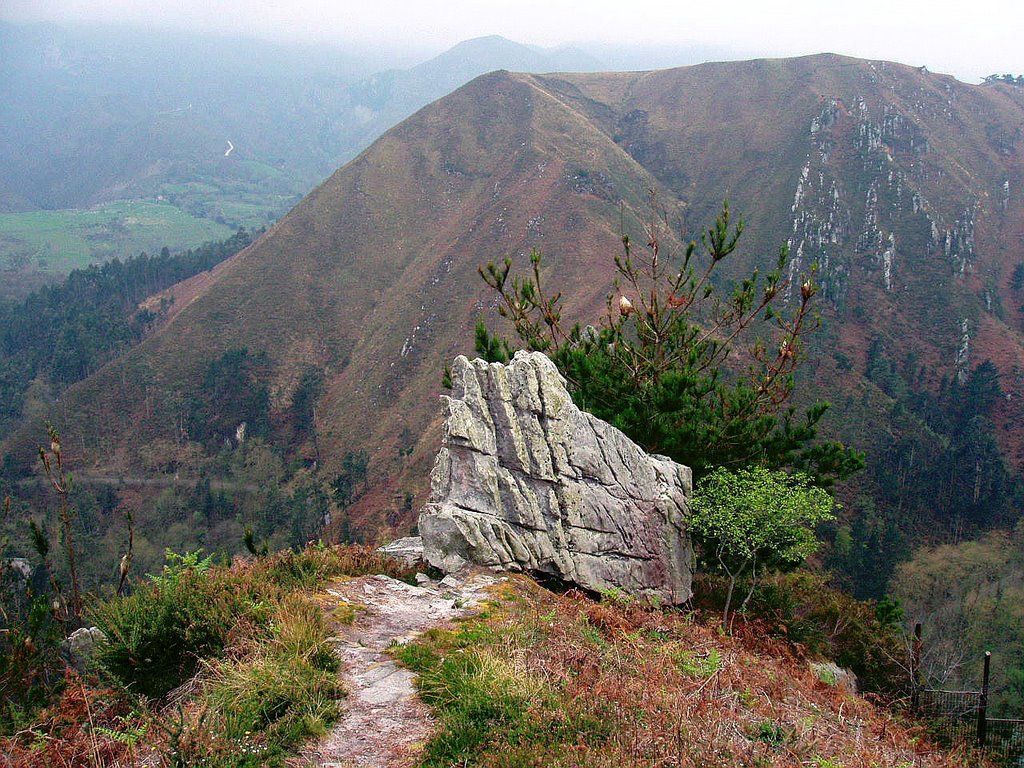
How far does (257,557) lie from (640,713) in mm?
7084

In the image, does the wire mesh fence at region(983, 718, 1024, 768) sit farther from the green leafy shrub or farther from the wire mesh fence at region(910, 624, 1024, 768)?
the green leafy shrub

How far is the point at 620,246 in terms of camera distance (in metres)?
73.8

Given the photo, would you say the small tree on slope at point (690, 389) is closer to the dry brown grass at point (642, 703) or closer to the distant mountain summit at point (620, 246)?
the dry brown grass at point (642, 703)

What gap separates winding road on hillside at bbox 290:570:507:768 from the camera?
5.50 metres

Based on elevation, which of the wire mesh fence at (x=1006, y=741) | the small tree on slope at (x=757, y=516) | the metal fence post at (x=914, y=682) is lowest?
the wire mesh fence at (x=1006, y=741)

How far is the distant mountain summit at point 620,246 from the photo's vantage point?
62.4 m

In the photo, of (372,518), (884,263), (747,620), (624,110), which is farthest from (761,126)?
(747,620)

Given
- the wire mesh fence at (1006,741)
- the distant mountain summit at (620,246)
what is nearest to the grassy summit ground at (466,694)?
the wire mesh fence at (1006,741)

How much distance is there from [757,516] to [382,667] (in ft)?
23.9

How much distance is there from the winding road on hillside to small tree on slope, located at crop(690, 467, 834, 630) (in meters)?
4.40

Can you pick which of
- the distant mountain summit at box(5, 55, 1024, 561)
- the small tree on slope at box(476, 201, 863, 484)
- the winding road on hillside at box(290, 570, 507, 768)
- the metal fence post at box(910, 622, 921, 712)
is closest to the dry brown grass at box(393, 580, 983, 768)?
the winding road on hillside at box(290, 570, 507, 768)

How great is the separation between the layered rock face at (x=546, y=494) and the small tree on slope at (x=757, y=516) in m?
0.58

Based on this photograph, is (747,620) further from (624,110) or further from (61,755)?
(624,110)

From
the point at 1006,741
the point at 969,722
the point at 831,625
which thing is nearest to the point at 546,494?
the point at 831,625
